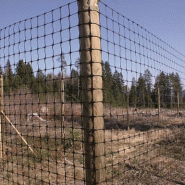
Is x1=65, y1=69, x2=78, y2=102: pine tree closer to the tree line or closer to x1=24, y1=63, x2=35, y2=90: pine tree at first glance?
the tree line

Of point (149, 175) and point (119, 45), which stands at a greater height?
point (119, 45)

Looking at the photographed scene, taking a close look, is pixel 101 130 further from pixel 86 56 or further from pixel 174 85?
pixel 174 85

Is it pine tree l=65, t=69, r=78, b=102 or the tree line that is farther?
the tree line

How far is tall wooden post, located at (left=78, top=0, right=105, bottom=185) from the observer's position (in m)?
1.92

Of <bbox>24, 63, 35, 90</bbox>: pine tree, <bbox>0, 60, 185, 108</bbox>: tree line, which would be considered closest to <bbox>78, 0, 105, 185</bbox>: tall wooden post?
<bbox>0, 60, 185, 108</bbox>: tree line

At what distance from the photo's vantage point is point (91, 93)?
6.29ft

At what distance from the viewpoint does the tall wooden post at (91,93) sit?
1.92 metres

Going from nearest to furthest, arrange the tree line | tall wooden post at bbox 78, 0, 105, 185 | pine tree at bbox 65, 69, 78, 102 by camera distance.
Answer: tall wooden post at bbox 78, 0, 105, 185 < pine tree at bbox 65, 69, 78, 102 < the tree line

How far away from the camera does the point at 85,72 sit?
195cm

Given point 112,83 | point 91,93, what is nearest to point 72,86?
point 112,83

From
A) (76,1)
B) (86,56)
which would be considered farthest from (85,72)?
(76,1)

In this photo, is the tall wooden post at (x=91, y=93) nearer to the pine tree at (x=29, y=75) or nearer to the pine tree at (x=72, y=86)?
the pine tree at (x=72, y=86)

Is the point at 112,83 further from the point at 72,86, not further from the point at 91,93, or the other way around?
the point at 72,86

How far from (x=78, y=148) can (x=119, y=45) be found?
3906 mm
